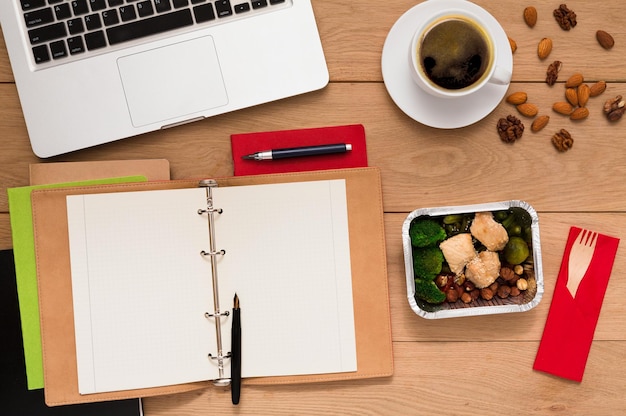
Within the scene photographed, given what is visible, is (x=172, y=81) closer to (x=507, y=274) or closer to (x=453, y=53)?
(x=453, y=53)

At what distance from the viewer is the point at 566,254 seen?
840mm

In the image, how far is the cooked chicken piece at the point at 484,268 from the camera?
780 mm

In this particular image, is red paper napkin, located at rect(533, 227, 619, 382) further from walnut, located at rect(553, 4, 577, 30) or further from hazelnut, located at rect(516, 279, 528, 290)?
walnut, located at rect(553, 4, 577, 30)

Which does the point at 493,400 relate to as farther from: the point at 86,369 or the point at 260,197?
the point at 86,369

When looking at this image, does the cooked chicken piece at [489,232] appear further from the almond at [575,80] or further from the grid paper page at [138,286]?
the grid paper page at [138,286]

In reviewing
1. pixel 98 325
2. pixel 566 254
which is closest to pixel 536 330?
pixel 566 254

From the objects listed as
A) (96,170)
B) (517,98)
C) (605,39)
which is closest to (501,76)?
(517,98)

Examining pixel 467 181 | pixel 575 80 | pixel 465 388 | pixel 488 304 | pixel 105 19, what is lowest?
pixel 465 388

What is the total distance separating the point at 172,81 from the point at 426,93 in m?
0.33

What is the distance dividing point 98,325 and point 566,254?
2.05 feet

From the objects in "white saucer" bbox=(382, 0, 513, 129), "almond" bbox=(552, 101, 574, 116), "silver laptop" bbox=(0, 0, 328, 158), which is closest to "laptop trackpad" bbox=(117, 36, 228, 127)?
"silver laptop" bbox=(0, 0, 328, 158)

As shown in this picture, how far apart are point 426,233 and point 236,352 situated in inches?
11.3

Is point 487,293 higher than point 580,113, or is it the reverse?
point 580,113

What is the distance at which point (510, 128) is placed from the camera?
32.6 inches
